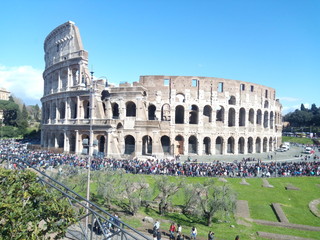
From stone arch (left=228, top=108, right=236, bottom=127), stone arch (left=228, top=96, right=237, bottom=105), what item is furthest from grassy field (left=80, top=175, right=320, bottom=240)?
stone arch (left=228, top=96, right=237, bottom=105)

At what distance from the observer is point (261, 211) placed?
59.2 ft

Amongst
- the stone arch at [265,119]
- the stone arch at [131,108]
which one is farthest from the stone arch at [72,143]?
the stone arch at [265,119]

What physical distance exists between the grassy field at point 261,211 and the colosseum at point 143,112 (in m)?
13.4

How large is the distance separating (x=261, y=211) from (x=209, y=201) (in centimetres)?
530

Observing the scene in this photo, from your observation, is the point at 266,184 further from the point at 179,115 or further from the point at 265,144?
the point at 265,144

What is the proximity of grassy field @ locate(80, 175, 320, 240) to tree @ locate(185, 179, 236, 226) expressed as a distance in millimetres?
803

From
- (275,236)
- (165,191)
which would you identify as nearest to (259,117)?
(165,191)

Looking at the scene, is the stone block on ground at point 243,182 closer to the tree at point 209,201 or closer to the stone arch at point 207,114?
the tree at point 209,201

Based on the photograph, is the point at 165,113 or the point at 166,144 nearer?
the point at 166,144

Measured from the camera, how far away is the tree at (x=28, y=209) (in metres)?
5.66

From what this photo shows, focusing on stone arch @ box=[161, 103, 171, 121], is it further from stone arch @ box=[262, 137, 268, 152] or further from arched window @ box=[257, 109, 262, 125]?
stone arch @ box=[262, 137, 268, 152]

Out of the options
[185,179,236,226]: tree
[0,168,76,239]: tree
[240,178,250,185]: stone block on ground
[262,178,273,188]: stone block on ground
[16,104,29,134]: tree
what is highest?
[16,104,29,134]: tree

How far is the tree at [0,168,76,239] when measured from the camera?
5.66 metres

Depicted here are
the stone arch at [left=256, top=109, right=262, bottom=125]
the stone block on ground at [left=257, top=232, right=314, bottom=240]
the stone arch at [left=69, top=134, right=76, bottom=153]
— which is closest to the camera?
the stone block on ground at [left=257, top=232, right=314, bottom=240]
